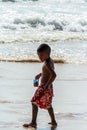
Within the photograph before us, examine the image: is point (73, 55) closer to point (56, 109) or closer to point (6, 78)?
point (6, 78)

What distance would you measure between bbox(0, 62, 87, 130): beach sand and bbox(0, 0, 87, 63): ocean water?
93.8 inches

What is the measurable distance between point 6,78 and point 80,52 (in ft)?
18.6

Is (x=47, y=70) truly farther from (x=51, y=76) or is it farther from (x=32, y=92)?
(x=32, y=92)

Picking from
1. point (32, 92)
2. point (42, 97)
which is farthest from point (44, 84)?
point (32, 92)

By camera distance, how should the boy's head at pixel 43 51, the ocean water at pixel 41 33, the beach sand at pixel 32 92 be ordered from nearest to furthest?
the boy's head at pixel 43 51, the beach sand at pixel 32 92, the ocean water at pixel 41 33

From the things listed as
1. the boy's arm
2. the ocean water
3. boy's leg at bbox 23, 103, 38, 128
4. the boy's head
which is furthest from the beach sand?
the ocean water

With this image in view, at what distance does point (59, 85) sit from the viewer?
31.3 feet

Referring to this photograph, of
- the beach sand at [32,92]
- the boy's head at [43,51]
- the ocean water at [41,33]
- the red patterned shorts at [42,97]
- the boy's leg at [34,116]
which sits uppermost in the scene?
the boy's head at [43,51]

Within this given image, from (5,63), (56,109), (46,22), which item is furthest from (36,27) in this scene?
(56,109)

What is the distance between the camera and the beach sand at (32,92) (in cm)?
671

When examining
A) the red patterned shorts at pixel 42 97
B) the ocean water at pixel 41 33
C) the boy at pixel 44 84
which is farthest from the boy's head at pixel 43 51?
the ocean water at pixel 41 33

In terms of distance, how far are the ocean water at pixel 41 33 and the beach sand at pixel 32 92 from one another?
2.38 metres

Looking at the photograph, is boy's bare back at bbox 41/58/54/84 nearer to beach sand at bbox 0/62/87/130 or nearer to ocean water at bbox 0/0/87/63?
beach sand at bbox 0/62/87/130

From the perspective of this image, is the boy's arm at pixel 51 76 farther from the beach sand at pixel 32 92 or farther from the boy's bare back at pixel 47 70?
the beach sand at pixel 32 92
